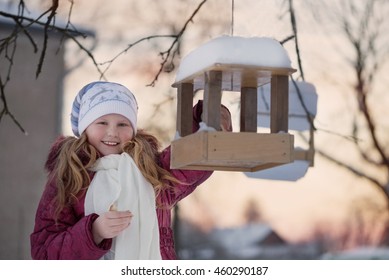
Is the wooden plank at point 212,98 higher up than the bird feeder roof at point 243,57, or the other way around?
the bird feeder roof at point 243,57

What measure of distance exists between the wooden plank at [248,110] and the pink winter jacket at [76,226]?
3.9 inches

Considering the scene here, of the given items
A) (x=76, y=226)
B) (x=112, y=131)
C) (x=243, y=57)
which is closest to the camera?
(x=243, y=57)

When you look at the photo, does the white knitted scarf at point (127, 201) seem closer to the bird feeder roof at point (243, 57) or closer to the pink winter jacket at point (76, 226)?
the pink winter jacket at point (76, 226)

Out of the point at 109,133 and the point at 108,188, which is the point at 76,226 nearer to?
the point at 108,188

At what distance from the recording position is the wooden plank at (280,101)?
5.31 ft

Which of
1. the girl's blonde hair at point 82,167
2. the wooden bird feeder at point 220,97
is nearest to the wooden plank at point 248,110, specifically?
the wooden bird feeder at point 220,97

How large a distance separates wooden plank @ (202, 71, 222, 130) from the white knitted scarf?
220 millimetres

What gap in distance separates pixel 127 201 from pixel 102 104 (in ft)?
0.63

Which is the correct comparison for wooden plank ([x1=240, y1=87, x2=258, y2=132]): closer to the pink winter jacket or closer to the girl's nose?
the pink winter jacket

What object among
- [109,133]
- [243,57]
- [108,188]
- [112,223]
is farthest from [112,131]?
[243,57]

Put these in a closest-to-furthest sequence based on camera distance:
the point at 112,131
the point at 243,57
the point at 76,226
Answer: the point at 243,57 → the point at 76,226 → the point at 112,131

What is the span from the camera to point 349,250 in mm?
3098

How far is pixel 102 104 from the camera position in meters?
1.77
